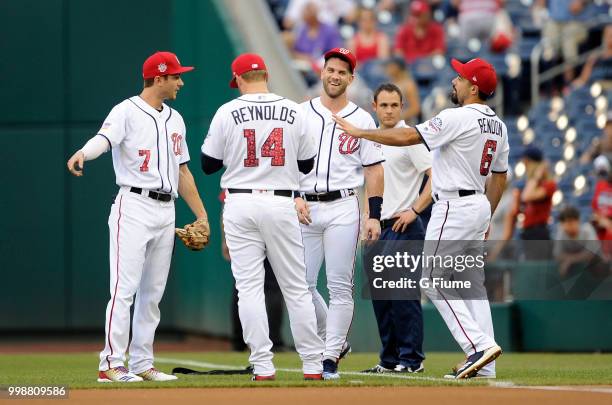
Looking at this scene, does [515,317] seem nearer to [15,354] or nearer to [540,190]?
[540,190]

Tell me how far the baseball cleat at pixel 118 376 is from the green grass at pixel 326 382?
87 mm

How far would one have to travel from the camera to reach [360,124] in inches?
315

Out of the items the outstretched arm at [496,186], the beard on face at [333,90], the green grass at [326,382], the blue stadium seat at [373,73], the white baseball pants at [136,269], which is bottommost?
the green grass at [326,382]

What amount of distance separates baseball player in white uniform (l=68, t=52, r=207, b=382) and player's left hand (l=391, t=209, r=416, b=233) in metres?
1.48

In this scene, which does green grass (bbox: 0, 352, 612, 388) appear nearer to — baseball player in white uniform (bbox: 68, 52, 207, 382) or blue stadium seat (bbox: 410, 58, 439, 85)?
baseball player in white uniform (bbox: 68, 52, 207, 382)

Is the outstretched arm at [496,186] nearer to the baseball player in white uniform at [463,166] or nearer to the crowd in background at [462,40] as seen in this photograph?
the baseball player in white uniform at [463,166]

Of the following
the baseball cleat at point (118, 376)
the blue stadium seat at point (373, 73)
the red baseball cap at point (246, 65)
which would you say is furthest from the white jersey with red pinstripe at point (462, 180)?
the blue stadium seat at point (373, 73)

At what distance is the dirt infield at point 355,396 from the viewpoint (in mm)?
6203

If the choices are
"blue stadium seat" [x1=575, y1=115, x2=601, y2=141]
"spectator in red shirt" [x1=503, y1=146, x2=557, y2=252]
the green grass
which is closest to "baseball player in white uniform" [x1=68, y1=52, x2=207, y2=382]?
the green grass

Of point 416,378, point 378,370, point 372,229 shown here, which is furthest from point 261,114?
point 378,370

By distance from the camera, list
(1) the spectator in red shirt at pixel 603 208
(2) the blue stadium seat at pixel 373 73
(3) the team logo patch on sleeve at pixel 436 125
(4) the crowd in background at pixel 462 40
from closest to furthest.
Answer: (3) the team logo patch on sleeve at pixel 436 125
(1) the spectator in red shirt at pixel 603 208
(2) the blue stadium seat at pixel 373 73
(4) the crowd in background at pixel 462 40

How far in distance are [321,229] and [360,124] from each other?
2.35 feet

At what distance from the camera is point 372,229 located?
791 cm

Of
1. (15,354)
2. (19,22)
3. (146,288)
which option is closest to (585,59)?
(19,22)
